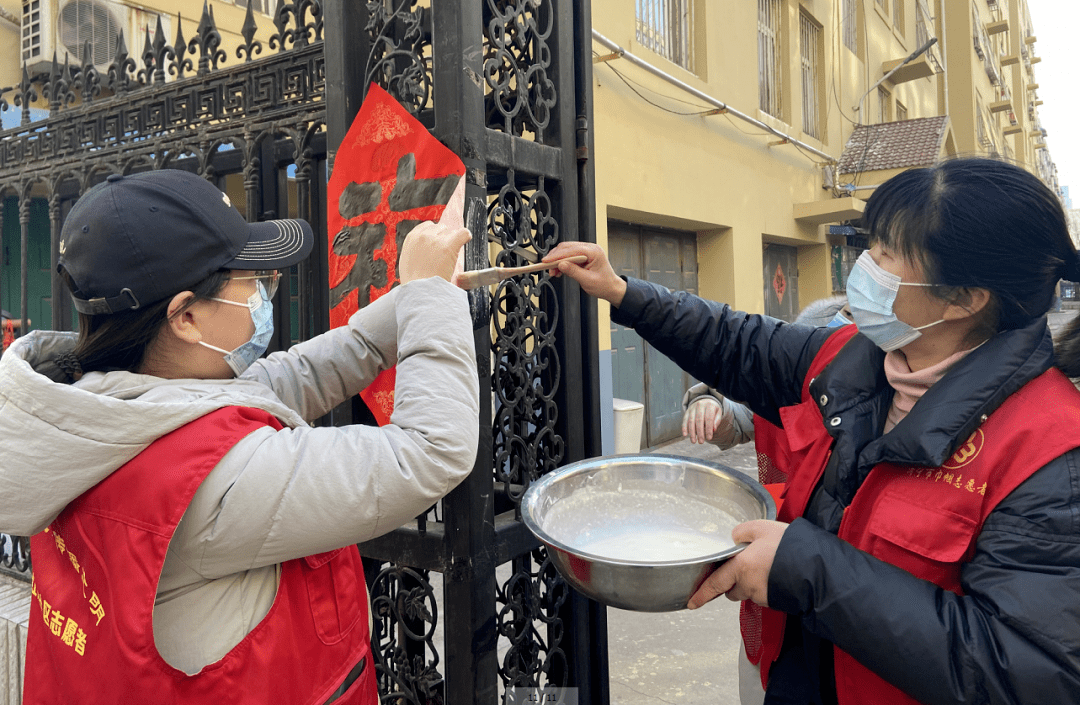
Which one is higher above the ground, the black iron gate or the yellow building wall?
the yellow building wall

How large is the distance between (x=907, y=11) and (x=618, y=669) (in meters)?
17.5

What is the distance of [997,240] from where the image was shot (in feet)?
4.42

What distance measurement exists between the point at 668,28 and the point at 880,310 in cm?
736

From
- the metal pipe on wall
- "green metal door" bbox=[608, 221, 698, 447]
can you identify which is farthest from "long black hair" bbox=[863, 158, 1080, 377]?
"green metal door" bbox=[608, 221, 698, 447]

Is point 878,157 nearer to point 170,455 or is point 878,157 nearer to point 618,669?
point 618,669

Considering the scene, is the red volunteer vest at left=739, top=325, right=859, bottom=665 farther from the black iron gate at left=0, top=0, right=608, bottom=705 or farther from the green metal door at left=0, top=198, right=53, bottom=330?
the green metal door at left=0, top=198, right=53, bottom=330

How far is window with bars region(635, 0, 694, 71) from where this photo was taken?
7.50m

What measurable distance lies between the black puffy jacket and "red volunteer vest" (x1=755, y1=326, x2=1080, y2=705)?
0.02m

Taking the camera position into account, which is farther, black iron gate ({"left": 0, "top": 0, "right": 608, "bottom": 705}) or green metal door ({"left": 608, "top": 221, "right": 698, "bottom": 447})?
green metal door ({"left": 608, "top": 221, "right": 698, "bottom": 447})

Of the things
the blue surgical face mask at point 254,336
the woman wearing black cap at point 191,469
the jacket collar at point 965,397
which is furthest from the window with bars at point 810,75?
the woman wearing black cap at point 191,469

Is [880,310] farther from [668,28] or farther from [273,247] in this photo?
[668,28]

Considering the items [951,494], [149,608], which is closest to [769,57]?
[951,494]

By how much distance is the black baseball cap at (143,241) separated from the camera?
3.94 ft

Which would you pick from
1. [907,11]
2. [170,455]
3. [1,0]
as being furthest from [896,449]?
[907,11]
